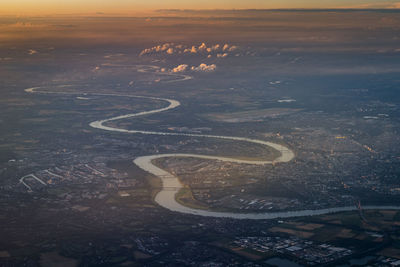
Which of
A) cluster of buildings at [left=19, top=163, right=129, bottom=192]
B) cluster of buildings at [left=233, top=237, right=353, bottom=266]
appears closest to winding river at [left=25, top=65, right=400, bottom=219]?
cluster of buildings at [left=19, top=163, right=129, bottom=192]

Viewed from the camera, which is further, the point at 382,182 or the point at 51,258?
the point at 382,182

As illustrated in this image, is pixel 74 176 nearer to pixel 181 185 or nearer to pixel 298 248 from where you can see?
pixel 181 185

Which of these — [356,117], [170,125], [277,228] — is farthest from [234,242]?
[356,117]

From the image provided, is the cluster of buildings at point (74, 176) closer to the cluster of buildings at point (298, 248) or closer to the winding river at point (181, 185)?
the winding river at point (181, 185)

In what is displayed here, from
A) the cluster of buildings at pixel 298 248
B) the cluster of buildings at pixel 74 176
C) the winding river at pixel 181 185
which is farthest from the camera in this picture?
the cluster of buildings at pixel 74 176

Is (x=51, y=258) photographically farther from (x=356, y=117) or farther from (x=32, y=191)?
(x=356, y=117)

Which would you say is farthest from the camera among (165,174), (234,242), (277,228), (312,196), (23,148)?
(23,148)

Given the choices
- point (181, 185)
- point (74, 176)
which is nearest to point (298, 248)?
point (181, 185)

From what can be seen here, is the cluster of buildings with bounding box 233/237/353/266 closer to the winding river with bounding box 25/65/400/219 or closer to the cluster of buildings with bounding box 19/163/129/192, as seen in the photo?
the winding river with bounding box 25/65/400/219

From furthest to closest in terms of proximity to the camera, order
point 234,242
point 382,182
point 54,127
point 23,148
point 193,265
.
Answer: point 54,127, point 23,148, point 382,182, point 234,242, point 193,265

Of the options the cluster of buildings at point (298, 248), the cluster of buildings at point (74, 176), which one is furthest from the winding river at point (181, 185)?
the cluster of buildings at point (298, 248)
